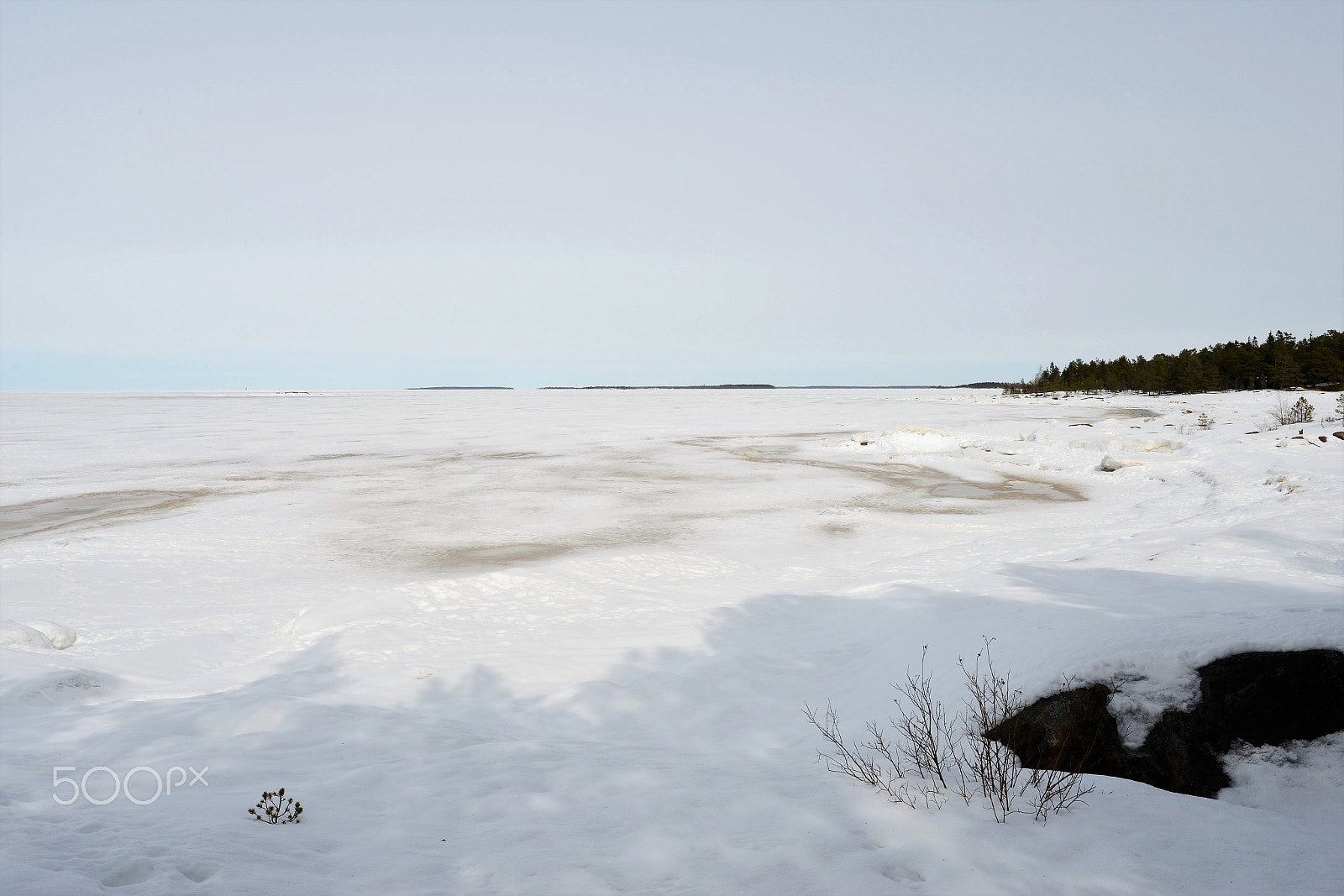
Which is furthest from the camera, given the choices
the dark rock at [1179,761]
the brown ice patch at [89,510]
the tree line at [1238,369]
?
the tree line at [1238,369]

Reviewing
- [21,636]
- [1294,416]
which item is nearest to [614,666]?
[21,636]

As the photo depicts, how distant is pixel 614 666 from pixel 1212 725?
15.3 ft

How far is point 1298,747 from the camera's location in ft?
14.1

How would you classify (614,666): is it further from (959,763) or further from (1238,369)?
(1238,369)

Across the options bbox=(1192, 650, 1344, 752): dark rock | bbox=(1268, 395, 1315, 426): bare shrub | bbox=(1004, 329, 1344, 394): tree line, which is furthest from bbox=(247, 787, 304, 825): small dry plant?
bbox=(1004, 329, 1344, 394): tree line

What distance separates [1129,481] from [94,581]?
19.4 m

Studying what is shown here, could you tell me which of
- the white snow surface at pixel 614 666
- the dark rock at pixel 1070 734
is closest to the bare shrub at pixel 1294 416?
the white snow surface at pixel 614 666

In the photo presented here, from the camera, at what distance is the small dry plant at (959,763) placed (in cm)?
392

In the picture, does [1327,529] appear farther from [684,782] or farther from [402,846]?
[402,846]

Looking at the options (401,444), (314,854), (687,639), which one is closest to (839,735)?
(687,639)

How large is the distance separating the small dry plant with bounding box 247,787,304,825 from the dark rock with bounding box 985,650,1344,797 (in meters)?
3.96

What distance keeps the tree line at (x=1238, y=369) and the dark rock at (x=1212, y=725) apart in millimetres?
68501

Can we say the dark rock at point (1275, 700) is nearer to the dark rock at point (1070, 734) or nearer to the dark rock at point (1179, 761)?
the dark rock at point (1179, 761)

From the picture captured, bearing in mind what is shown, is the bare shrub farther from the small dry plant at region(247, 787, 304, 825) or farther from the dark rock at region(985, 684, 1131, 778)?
the small dry plant at region(247, 787, 304, 825)
